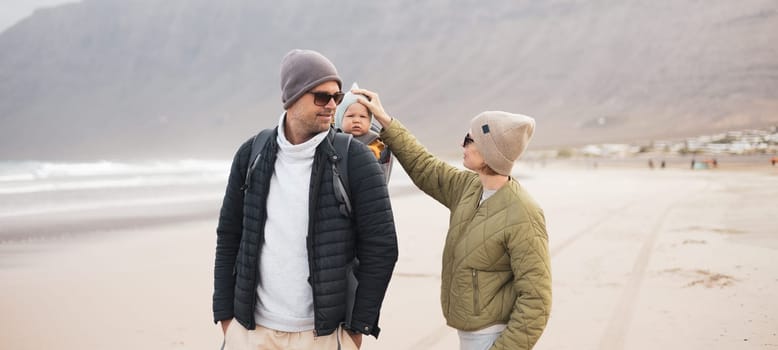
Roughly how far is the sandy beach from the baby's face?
2.57m

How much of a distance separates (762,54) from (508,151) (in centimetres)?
10194

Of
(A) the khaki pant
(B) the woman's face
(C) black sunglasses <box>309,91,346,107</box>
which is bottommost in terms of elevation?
(A) the khaki pant

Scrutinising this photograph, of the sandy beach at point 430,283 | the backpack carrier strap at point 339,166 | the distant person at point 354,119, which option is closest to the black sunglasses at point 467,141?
the distant person at point 354,119

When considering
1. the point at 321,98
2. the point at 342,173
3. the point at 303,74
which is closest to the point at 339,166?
the point at 342,173

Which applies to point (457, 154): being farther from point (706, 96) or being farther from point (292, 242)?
point (292, 242)

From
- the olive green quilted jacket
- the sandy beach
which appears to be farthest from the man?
the sandy beach

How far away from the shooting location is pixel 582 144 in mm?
79062

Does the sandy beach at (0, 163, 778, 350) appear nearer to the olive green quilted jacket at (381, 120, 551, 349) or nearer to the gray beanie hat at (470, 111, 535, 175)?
the olive green quilted jacket at (381, 120, 551, 349)

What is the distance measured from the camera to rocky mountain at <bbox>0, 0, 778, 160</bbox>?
8694cm

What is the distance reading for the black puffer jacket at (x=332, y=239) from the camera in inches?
90.8

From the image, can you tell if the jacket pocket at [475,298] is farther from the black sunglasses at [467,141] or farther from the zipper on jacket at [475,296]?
the black sunglasses at [467,141]

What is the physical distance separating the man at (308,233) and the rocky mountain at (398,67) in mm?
82925

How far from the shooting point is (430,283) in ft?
22.5

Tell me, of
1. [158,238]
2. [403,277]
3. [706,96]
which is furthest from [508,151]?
[706,96]
